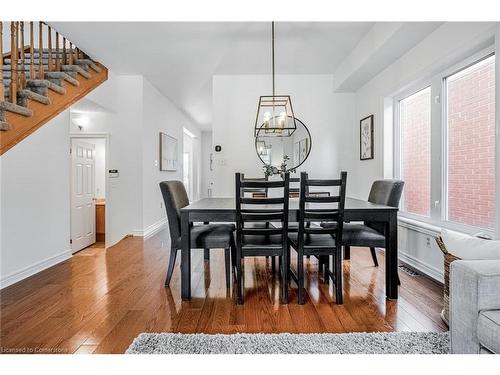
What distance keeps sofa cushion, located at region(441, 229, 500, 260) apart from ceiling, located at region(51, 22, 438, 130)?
2.46 metres

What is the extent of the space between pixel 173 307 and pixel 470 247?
6.48 ft

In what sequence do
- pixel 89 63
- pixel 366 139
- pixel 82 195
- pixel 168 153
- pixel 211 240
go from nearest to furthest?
pixel 211 240 → pixel 89 63 → pixel 366 139 → pixel 82 195 → pixel 168 153

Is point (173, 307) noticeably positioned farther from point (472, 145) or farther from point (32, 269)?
point (472, 145)

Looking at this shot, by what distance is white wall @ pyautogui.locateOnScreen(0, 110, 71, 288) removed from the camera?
283cm

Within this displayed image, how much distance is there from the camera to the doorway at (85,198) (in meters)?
4.78

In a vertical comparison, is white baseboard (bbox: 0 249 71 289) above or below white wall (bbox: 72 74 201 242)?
below

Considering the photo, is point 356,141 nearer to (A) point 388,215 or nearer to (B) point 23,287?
(A) point 388,215

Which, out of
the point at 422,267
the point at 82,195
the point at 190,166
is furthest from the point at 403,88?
the point at 190,166

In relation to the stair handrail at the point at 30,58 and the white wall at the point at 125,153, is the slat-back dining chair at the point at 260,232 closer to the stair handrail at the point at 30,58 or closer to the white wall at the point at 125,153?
the stair handrail at the point at 30,58

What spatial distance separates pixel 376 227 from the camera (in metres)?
2.95

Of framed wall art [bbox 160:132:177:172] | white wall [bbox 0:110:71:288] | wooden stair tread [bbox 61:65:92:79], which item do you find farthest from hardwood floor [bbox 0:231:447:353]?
framed wall art [bbox 160:132:177:172]

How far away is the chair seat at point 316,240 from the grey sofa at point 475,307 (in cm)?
101

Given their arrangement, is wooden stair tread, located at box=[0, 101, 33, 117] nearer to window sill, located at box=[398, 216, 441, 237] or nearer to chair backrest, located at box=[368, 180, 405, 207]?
chair backrest, located at box=[368, 180, 405, 207]
